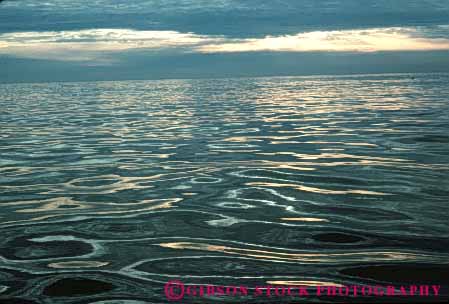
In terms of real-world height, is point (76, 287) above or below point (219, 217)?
above

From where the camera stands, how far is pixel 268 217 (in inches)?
332

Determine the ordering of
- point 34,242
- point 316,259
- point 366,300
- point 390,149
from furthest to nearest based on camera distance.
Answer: point 390,149
point 34,242
point 316,259
point 366,300

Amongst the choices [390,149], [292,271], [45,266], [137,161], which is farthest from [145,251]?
[390,149]

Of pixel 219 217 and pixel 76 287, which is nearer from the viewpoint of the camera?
pixel 76 287

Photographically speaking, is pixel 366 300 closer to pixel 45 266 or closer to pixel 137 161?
pixel 45 266

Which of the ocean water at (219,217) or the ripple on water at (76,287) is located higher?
the ripple on water at (76,287)

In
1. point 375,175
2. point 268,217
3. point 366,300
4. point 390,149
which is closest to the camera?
point 366,300

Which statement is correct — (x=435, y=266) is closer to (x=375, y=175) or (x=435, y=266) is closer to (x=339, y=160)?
(x=375, y=175)

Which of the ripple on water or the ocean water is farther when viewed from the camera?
the ocean water

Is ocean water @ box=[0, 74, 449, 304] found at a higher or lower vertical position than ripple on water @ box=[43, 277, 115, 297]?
lower

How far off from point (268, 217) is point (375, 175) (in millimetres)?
4183

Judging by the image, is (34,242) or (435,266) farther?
(34,242)

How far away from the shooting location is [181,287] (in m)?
5.60

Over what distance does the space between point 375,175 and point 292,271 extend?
6.32 m
